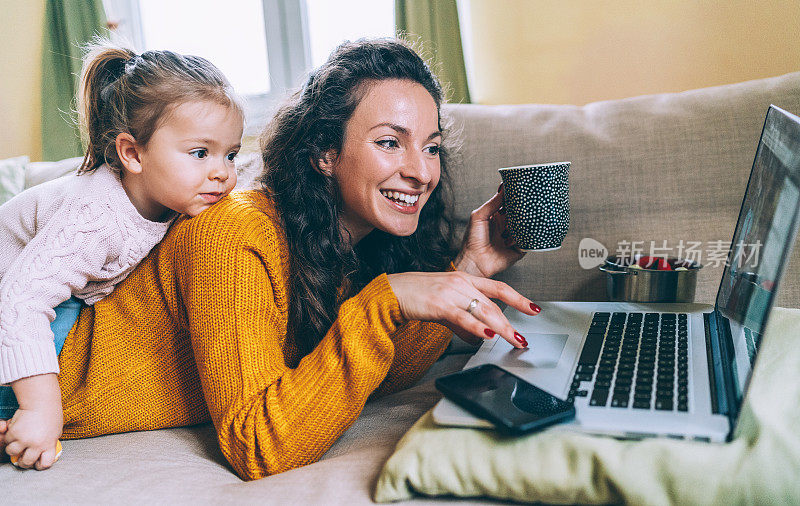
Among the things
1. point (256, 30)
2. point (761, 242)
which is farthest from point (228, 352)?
point (256, 30)

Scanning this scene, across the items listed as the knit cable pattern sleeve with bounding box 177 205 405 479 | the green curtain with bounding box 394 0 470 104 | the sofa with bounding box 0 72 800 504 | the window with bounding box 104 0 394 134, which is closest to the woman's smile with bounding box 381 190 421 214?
the knit cable pattern sleeve with bounding box 177 205 405 479

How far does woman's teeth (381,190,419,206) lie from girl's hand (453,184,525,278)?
0.75ft

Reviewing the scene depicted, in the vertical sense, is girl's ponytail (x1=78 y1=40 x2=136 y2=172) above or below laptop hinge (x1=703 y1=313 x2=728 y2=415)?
above

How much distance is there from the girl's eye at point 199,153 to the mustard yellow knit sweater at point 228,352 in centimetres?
9

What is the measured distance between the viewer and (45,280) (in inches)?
35.7

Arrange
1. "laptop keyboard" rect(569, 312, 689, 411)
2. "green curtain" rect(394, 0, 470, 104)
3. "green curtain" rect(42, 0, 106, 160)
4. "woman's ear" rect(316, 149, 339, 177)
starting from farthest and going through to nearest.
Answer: "green curtain" rect(42, 0, 106, 160)
"green curtain" rect(394, 0, 470, 104)
"woman's ear" rect(316, 149, 339, 177)
"laptop keyboard" rect(569, 312, 689, 411)

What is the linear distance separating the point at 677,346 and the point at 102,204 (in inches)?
36.7

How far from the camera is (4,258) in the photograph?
3.63 feet

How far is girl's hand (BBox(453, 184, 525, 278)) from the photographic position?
1267mm

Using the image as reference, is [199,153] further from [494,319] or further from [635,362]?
[635,362]

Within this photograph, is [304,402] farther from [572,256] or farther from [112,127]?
[572,256]

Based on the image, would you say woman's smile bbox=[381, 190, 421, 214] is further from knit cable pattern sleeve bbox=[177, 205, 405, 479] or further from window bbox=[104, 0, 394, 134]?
window bbox=[104, 0, 394, 134]

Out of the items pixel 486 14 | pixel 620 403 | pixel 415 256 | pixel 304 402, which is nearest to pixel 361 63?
pixel 415 256

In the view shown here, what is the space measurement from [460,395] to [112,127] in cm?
78
